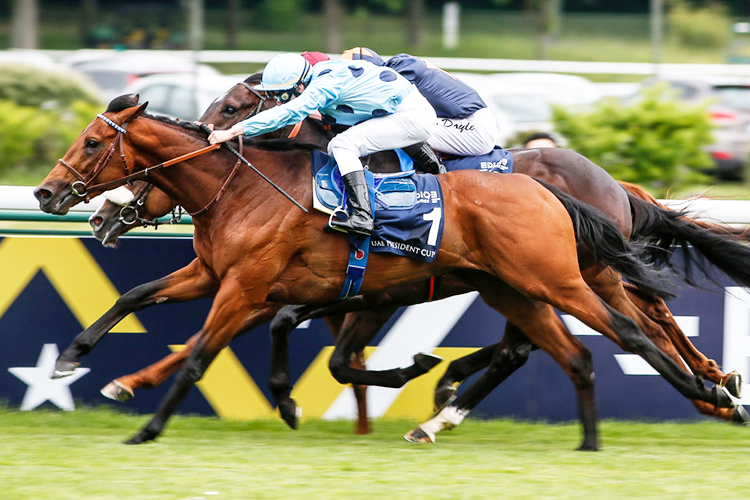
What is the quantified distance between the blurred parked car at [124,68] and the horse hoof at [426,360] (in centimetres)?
1083

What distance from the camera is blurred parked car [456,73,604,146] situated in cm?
1497

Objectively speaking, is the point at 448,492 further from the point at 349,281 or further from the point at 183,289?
the point at 183,289

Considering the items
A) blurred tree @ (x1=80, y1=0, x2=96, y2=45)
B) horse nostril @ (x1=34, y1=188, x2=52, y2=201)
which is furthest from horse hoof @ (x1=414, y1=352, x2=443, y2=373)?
blurred tree @ (x1=80, y1=0, x2=96, y2=45)

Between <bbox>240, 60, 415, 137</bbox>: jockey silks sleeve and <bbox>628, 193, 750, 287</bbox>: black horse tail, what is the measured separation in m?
1.69

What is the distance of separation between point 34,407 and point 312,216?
7.17 ft

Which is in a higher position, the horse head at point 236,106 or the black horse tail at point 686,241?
the horse head at point 236,106

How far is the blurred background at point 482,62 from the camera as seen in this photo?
33.2 feet

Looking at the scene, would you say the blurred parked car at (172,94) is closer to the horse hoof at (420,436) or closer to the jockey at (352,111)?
the jockey at (352,111)

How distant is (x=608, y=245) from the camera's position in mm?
5543

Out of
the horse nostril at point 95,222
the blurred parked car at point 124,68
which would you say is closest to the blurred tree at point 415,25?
the blurred parked car at point 124,68

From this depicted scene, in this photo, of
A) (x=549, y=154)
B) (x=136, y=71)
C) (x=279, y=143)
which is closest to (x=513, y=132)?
(x=136, y=71)

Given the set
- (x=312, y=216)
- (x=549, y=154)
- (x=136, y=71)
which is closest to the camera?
(x=312, y=216)

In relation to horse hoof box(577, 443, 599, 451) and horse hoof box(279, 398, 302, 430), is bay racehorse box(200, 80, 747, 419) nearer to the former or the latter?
horse hoof box(279, 398, 302, 430)

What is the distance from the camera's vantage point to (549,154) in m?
6.16
